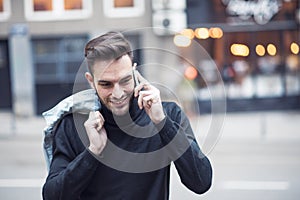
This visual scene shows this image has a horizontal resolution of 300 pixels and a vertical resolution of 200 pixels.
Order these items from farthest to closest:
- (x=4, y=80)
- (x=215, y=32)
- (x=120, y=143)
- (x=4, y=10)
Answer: (x=4, y=80) → (x=4, y=10) → (x=215, y=32) → (x=120, y=143)

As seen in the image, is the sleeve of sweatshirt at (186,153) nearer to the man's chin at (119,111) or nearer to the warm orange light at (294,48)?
the man's chin at (119,111)

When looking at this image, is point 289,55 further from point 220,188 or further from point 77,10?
point 220,188

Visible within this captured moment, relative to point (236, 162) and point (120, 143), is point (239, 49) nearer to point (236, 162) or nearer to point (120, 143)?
point (236, 162)

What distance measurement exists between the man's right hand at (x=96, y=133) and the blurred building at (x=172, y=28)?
13280 mm

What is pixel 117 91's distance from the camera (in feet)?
5.61

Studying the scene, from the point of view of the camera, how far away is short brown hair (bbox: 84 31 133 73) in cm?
171

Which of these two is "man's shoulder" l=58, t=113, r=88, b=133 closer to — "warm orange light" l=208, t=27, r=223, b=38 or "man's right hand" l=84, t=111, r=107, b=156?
"man's right hand" l=84, t=111, r=107, b=156

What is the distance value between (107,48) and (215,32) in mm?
14115

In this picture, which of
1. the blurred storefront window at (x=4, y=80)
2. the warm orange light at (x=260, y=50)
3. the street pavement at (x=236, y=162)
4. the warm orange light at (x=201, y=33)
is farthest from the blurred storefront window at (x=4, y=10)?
the warm orange light at (x=260, y=50)

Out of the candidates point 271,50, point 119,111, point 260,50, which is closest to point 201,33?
point 260,50

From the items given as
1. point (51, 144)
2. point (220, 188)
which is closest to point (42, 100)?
point (220, 188)

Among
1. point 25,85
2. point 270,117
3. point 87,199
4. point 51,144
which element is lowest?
point 270,117

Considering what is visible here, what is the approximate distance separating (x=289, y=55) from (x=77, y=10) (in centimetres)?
621

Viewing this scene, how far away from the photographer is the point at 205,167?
6.02 feet
